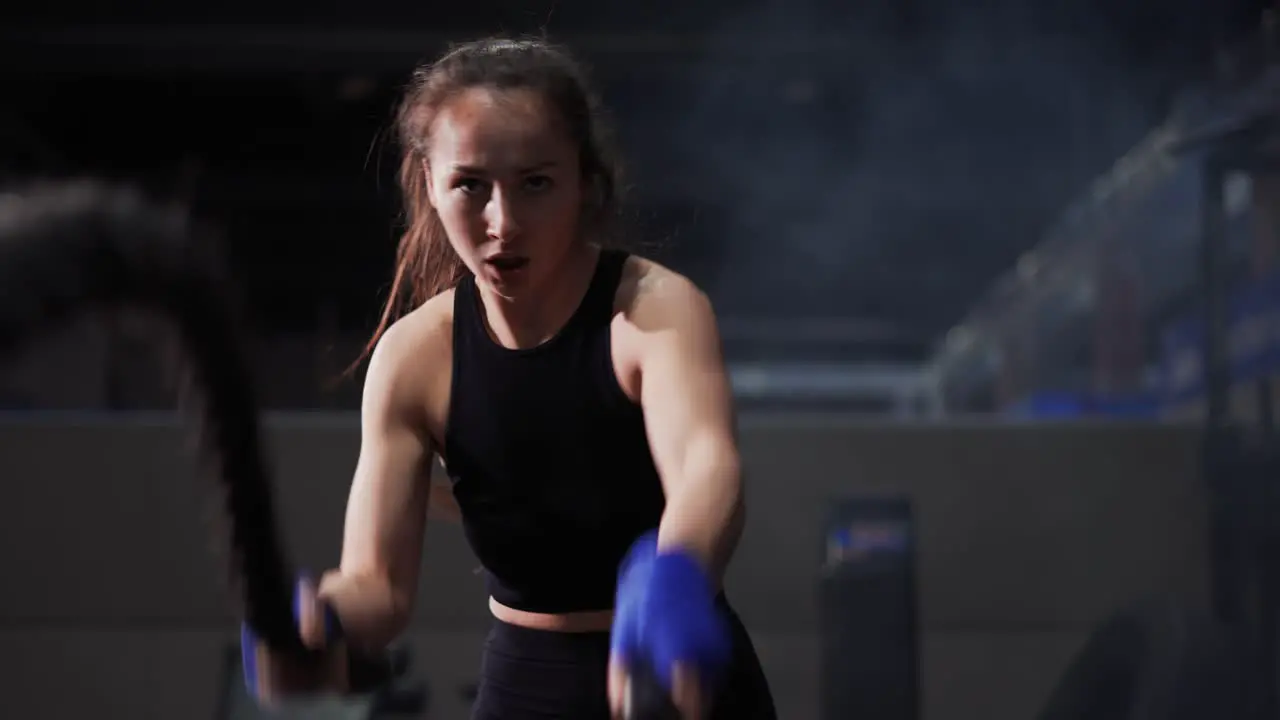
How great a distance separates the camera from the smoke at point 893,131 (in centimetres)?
546

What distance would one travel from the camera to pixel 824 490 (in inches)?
111

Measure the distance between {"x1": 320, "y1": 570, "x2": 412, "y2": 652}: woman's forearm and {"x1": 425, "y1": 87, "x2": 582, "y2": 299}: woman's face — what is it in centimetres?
22

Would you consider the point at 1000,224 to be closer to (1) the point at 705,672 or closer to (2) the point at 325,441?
(2) the point at 325,441

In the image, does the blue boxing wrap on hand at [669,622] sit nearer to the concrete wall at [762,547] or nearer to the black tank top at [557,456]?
the black tank top at [557,456]

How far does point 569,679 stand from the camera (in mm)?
1156

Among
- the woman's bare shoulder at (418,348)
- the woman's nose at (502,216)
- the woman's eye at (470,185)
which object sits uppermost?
the woman's eye at (470,185)

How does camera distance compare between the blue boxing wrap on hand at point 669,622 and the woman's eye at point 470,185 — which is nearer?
the blue boxing wrap on hand at point 669,622

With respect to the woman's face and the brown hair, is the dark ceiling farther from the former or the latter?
the woman's face

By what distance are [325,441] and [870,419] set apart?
99 centimetres

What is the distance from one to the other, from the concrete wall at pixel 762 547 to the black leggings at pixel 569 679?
5.20ft

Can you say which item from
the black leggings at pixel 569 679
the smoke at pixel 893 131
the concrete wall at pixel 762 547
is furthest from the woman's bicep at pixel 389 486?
the smoke at pixel 893 131

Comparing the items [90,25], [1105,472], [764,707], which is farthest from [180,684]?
[90,25]

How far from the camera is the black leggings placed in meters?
1.14

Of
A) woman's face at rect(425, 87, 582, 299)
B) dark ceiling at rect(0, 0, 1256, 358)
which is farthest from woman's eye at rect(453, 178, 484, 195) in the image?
dark ceiling at rect(0, 0, 1256, 358)
